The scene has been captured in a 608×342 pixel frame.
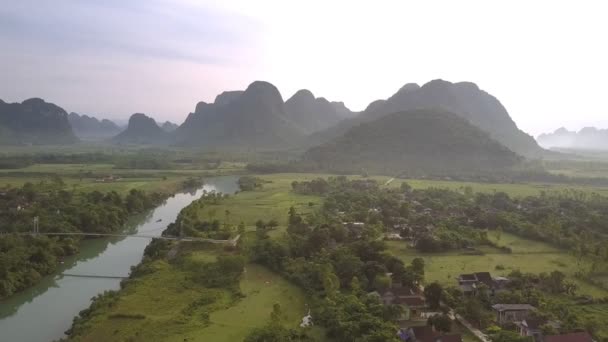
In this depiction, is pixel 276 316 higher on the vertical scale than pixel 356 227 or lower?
lower

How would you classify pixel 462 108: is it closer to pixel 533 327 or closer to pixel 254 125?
pixel 254 125

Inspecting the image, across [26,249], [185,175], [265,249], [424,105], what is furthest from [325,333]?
[424,105]

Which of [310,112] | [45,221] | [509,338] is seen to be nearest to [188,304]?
[509,338]

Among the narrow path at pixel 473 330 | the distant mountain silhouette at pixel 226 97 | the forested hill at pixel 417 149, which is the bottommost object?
the narrow path at pixel 473 330

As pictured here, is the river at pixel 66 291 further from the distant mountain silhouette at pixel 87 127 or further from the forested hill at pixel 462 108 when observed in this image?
the distant mountain silhouette at pixel 87 127

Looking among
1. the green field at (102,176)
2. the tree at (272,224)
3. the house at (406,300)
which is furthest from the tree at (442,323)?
the green field at (102,176)

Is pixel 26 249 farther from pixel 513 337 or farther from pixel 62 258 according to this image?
pixel 513 337
